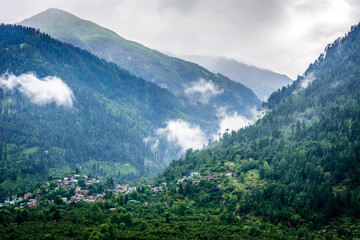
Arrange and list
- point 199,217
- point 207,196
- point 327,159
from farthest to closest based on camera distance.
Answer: point 207,196 → point 327,159 → point 199,217

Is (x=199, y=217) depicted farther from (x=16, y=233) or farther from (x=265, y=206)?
(x=16, y=233)

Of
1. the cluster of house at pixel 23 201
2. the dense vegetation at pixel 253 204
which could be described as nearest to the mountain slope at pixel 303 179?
the dense vegetation at pixel 253 204

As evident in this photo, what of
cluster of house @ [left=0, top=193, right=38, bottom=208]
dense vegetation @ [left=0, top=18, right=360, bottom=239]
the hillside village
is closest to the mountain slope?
dense vegetation @ [left=0, top=18, right=360, bottom=239]

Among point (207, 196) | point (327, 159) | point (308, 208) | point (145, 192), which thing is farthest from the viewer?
point (145, 192)

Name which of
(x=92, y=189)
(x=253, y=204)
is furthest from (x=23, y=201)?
(x=253, y=204)

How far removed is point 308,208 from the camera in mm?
122125

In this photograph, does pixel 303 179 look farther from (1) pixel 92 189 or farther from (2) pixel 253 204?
(1) pixel 92 189

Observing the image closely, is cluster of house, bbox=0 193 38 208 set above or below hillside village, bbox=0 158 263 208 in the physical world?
below

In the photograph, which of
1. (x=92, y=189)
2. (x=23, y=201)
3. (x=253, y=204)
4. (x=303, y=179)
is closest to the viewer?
(x=253, y=204)

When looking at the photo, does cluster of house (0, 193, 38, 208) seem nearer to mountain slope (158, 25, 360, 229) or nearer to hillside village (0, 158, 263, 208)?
hillside village (0, 158, 263, 208)

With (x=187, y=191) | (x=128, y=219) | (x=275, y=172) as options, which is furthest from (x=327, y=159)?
(x=128, y=219)

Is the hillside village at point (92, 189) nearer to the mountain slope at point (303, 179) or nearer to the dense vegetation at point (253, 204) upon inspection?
the mountain slope at point (303, 179)

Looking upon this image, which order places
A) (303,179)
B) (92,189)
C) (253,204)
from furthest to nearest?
(92,189) < (303,179) < (253,204)

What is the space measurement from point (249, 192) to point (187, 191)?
3365cm
